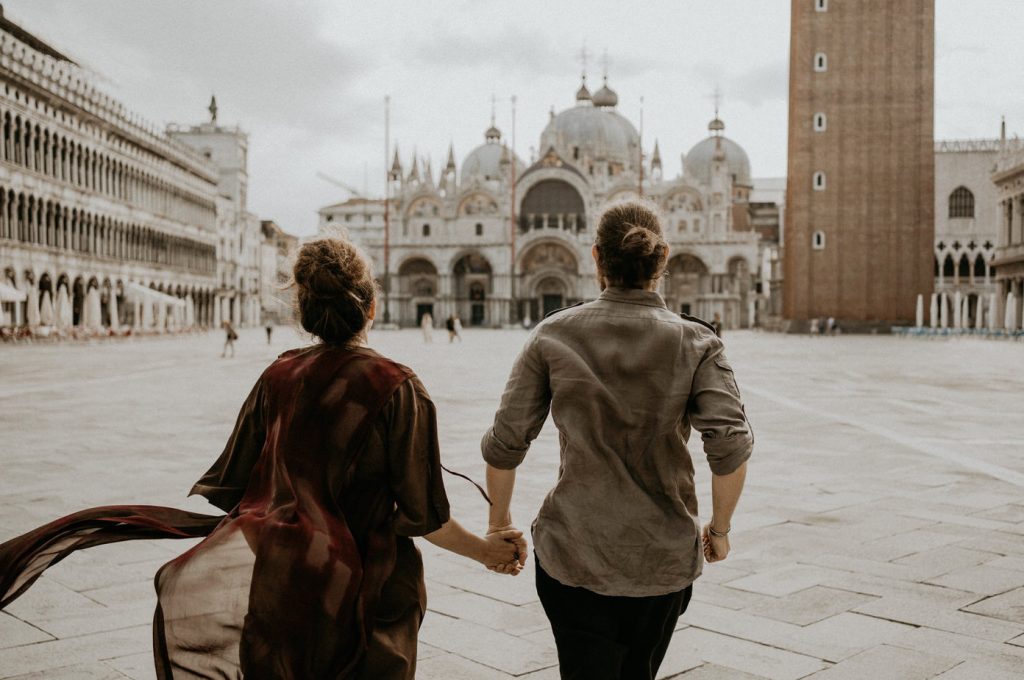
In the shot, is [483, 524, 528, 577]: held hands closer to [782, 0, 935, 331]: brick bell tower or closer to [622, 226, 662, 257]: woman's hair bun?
[622, 226, 662, 257]: woman's hair bun

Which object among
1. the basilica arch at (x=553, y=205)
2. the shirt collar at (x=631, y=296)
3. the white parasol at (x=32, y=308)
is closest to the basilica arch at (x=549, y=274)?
the basilica arch at (x=553, y=205)

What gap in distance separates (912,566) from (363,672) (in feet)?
11.8

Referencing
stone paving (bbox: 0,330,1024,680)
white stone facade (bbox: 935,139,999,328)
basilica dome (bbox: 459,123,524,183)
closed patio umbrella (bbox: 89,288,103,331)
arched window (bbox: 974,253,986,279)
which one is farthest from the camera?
basilica dome (bbox: 459,123,524,183)

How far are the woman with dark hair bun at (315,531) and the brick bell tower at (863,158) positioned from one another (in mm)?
47832

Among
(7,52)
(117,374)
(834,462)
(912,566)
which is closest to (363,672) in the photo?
(912,566)

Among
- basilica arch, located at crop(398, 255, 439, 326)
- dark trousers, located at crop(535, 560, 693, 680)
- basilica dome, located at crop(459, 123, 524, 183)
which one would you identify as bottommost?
dark trousers, located at crop(535, 560, 693, 680)

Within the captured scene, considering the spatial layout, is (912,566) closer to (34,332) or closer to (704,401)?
(704,401)

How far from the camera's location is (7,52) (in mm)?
36438

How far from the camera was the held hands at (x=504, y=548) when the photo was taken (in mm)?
2504

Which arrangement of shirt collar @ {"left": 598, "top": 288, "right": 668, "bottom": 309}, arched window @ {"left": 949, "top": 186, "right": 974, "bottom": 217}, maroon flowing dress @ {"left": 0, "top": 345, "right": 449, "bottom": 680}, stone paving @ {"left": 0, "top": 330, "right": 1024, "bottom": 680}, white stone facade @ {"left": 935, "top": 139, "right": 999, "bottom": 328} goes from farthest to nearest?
1. arched window @ {"left": 949, "top": 186, "right": 974, "bottom": 217}
2. white stone facade @ {"left": 935, "top": 139, "right": 999, "bottom": 328}
3. stone paving @ {"left": 0, "top": 330, "right": 1024, "bottom": 680}
4. shirt collar @ {"left": 598, "top": 288, "right": 668, "bottom": 309}
5. maroon flowing dress @ {"left": 0, "top": 345, "right": 449, "bottom": 680}

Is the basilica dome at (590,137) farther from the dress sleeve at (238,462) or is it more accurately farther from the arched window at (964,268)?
the dress sleeve at (238,462)

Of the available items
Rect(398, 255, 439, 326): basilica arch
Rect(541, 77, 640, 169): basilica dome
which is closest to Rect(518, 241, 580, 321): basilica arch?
Rect(398, 255, 439, 326): basilica arch

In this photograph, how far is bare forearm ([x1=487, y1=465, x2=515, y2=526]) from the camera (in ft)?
8.18

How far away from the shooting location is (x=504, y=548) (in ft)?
8.23
